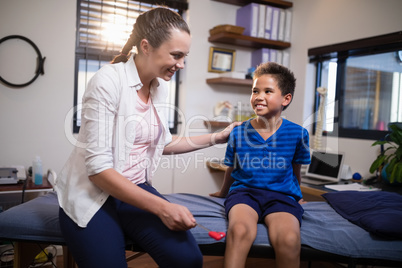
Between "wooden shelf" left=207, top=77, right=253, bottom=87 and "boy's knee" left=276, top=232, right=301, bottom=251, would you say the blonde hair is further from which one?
"wooden shelf" left=207, top=77, right=253, bottom=87

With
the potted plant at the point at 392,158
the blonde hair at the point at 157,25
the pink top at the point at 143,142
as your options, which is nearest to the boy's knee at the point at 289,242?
the pink top at the point at 143,142

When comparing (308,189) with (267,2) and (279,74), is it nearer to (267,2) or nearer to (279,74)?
(279,74)

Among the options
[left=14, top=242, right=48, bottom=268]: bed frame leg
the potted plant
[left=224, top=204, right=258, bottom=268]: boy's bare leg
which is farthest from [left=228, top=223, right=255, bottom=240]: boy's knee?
the potted plant

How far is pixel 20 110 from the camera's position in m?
2.56

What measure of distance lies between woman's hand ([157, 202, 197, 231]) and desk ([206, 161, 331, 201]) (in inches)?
51.8

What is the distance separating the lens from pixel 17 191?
2.18 meters

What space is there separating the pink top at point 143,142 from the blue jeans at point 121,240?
7.0 inches

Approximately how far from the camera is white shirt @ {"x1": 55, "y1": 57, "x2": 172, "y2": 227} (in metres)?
1.17

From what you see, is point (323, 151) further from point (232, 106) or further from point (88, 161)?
point (88, 161)

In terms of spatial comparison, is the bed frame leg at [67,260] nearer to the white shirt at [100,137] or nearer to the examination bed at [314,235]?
the examination bed at [314,235]

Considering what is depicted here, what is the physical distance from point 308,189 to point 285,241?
44.6 inches

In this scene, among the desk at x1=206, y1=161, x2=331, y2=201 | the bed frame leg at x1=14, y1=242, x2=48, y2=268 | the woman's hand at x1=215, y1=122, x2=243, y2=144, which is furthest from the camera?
the desk at x1=206, y1=161, x2=331, y2=201

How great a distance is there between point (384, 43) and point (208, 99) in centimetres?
145

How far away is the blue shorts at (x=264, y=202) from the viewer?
151 cm
